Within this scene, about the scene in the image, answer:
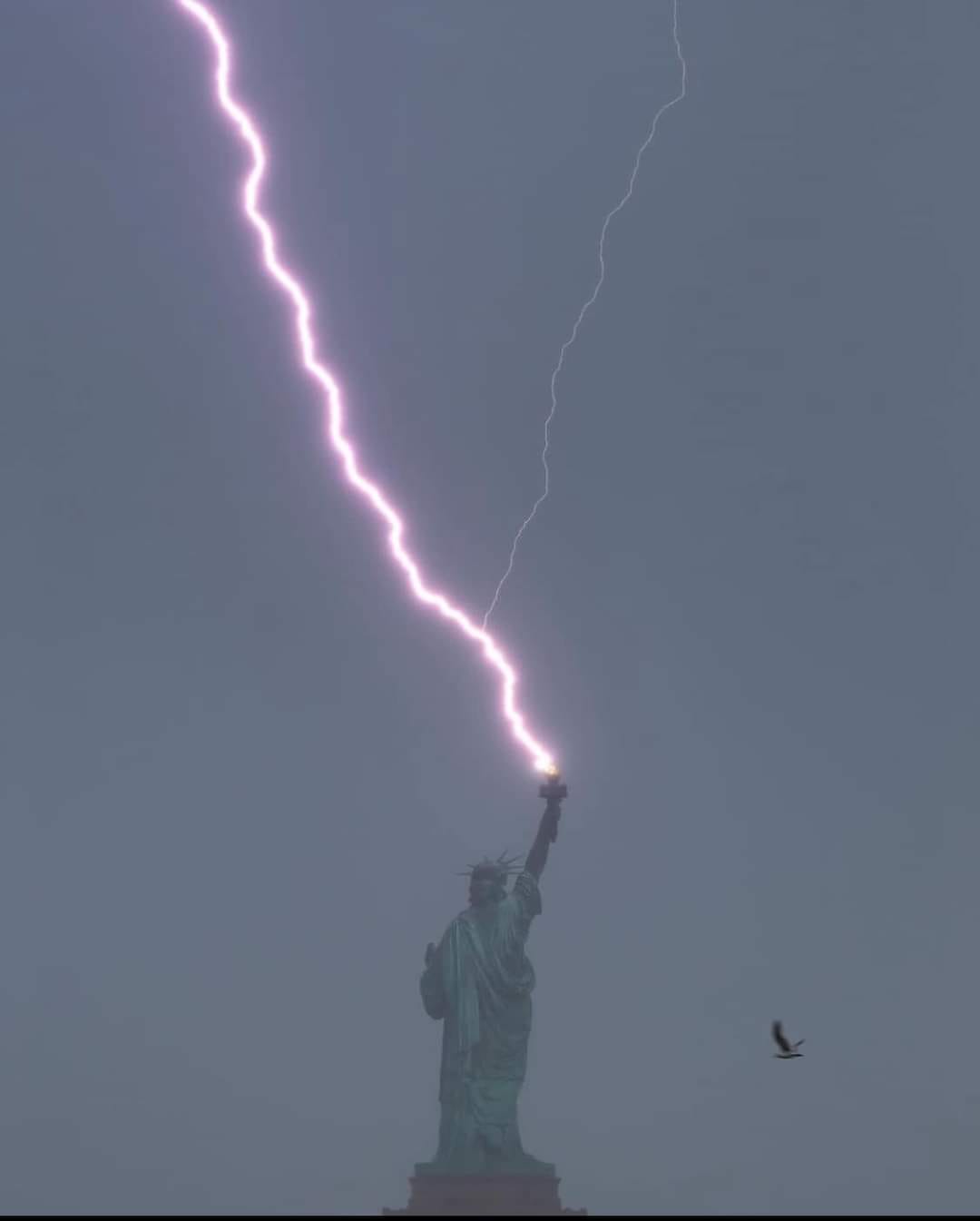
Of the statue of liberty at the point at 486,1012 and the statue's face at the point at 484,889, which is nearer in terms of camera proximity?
the statue of liberty at the point at 486,1012

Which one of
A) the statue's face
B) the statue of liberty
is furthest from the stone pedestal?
the statue's face

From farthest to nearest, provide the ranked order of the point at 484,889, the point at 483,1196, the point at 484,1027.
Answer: the point at 484,889, the point at 484,1027, the point at 483,1196

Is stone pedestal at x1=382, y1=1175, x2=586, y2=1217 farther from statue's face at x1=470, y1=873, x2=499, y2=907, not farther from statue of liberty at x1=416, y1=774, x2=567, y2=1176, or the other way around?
statue's face at x1=470, y1=873, x2=499, y2=907

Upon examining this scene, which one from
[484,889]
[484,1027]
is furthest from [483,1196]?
[484,889]

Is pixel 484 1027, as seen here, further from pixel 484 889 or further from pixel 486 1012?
pixel 484 889

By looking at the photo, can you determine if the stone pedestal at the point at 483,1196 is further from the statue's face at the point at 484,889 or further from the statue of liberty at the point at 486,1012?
the statue's face at the point at 484,889

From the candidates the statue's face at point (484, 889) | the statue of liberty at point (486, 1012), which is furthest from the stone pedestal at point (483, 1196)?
the statue's face at point (484, 889)

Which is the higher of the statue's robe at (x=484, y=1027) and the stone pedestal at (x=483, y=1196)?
the statue's robe at (x=484, y=1027)
